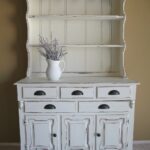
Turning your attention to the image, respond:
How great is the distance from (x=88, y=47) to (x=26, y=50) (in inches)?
27.7

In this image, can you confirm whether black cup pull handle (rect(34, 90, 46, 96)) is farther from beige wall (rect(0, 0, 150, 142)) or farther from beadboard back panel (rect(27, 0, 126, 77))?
beige wall (rect(0, 0, 150, 142))

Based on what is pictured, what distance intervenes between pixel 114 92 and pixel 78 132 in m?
0.53

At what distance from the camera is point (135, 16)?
109 inches

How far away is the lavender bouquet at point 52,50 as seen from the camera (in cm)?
242

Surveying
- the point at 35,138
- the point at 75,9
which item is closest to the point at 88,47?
the point at 75,9

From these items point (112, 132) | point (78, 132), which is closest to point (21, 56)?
point (78, 132)

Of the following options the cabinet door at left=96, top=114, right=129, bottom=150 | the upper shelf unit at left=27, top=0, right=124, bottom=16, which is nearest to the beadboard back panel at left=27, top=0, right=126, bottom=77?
the upper shelf unit at left=27, top=0, right=124, bottom=16

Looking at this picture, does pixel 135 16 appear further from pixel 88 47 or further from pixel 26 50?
pixel 26 50

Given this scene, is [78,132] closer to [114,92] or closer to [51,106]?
[51,106]

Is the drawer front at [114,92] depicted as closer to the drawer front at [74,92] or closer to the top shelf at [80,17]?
the drawer front at [74,92]

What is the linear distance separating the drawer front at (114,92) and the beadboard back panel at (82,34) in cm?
35

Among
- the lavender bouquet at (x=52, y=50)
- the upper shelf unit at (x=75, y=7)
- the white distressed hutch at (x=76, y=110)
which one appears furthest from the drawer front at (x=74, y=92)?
the upper shelf unit at (x=75, y=7)

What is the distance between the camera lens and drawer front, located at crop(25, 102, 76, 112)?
234 centimetres

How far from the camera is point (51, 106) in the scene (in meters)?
2.34
